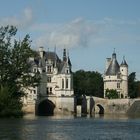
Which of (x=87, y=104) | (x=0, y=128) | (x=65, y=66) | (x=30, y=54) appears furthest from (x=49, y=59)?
(x=0, y=128)

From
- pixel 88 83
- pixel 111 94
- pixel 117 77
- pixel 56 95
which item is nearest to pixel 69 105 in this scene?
pixel 56 95

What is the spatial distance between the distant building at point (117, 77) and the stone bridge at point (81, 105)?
650 centimetres

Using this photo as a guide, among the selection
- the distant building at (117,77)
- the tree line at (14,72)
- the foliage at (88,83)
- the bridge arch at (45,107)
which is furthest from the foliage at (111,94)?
the tree line at (14,72)

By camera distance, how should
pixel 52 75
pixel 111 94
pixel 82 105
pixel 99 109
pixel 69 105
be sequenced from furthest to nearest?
pixel 111 94, pixel 99 109, pixel 82 105, pixel 52 75, pixel 69 105

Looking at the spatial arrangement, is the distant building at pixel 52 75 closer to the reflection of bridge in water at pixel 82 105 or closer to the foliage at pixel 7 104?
the reflection of bridge in water at pixel 82 105

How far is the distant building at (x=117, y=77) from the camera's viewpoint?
391 feet

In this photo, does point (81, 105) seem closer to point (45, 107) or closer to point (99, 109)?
point (99, 109)

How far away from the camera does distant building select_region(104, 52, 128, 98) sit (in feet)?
391

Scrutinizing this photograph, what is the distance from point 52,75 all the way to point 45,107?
6458mm

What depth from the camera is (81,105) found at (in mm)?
112875

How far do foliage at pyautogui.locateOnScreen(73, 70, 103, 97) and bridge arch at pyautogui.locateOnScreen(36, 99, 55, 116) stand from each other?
12.5m

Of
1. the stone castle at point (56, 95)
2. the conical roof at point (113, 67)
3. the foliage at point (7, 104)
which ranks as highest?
the conical roof at point (113, 67)

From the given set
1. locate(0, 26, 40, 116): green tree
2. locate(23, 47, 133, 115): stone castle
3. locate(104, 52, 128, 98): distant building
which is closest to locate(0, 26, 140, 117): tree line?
locate(0, 26, 40, 116): green tree

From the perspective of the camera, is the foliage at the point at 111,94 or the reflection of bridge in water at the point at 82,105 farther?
the foliage at the point at 111,94
